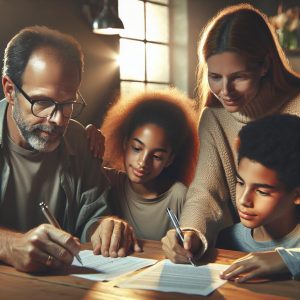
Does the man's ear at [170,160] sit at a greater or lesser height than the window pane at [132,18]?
lesser

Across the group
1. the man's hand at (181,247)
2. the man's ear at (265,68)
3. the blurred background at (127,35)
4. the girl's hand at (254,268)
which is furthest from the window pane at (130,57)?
the girl's hand at (254,268)

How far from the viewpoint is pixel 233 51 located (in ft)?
2.68

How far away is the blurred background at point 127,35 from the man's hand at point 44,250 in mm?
319

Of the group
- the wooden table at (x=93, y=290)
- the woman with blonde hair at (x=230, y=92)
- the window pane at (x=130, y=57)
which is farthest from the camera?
the window pane at (x=130, y=57)

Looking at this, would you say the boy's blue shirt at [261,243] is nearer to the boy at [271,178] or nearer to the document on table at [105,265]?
the boy at [271,178]

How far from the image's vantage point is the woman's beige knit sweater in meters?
0.84

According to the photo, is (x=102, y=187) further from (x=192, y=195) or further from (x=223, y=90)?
(x=223, y=90)

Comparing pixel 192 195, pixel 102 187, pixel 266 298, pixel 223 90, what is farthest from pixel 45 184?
pixel 266 298

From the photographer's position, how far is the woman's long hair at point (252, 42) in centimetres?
82

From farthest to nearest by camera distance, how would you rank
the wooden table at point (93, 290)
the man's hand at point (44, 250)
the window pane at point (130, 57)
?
Result: 1. the window pane at point (130, 57)
2. the man's hand at point (44, 250)
3. the wooden table at point (93, 290)

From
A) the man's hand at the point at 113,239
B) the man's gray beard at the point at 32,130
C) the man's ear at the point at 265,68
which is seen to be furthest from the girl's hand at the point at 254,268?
the man's gray beard at the point at 32,130

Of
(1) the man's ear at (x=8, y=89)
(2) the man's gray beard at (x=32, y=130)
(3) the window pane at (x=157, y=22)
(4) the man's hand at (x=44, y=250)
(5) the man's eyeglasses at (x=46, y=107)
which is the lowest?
(4) the man's hand at (x=44, y=250)

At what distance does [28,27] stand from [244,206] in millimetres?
524

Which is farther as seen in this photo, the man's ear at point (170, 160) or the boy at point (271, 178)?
the man's ear at point (170, 160)
